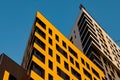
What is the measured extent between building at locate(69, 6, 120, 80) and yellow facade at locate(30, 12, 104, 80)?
14.7 meters

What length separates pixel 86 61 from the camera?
68.1 meters

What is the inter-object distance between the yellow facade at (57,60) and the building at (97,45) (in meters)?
14.7

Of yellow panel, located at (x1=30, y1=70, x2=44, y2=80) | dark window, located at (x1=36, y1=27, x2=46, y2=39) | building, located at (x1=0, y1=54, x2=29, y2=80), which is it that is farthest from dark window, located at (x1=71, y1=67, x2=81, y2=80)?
building, located at (x1=0, y1=54, x2=29, y2=80)

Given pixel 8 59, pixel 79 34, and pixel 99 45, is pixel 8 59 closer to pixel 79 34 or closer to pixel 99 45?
pixel 99 45

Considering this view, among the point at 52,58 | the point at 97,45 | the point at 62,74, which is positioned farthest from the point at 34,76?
the point at 97,45

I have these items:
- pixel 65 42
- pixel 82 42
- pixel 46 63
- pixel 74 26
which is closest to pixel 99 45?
pixel 82 42

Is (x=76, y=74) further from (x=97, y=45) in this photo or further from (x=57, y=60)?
(x=97, y=45)

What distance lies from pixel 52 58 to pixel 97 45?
37.9 metres

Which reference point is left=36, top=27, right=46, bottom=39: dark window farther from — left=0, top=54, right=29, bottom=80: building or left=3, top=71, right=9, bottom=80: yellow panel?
left=3, top=71, right=9, bottom=80: yellow panel

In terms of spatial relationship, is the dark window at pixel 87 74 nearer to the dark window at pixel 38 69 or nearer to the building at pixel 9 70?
the dark window at pixel 38 69

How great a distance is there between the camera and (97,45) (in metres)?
89.9

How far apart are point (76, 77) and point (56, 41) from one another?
853 centimetres

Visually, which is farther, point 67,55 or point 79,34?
point 79,34

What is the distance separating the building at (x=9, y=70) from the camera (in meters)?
39.8
